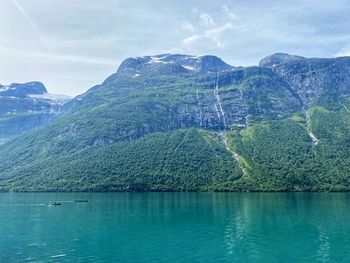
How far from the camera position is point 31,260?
58.3m

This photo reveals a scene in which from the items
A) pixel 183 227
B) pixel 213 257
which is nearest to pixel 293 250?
pixel 213 257

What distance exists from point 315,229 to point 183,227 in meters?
32.0

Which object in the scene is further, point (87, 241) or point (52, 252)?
point (87, 241)

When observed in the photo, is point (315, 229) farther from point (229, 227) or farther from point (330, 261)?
point (330, 261)

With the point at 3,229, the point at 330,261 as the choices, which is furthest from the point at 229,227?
the point at 3,229

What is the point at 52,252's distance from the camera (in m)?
64.6

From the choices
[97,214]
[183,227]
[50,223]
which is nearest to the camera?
[183,227]

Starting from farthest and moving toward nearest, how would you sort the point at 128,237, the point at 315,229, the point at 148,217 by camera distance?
the point at 148,217
the point at 315,229
the point at 128,237

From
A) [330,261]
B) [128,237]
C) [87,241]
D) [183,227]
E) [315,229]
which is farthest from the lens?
[183,227]

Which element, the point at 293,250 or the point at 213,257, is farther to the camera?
the point at 293,250

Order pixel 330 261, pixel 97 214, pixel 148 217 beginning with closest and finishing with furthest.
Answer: pixel 330 261 < pixel 148 217 < pixel 97 214

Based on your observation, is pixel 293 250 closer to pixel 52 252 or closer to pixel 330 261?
pixel 330 261

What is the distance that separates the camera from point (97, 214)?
402ft

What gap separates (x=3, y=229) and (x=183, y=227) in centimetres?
4546
